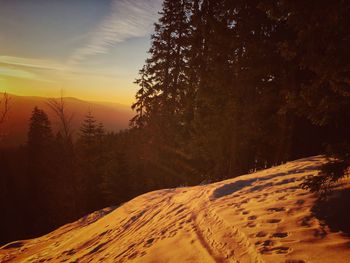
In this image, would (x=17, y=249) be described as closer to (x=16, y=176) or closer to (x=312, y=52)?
(x=312, y=52)

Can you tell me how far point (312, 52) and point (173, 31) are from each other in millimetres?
21405

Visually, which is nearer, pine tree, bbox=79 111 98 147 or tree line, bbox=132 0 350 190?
tree line, bbox=132 0 350 190

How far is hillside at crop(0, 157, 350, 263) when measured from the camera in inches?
179

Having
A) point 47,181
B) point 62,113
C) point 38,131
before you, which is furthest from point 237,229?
point 38,131

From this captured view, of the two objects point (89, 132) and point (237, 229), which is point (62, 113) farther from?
point (237, 229)

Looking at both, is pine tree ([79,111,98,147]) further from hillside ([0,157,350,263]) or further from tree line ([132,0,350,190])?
hillside ([0,157,350,263])

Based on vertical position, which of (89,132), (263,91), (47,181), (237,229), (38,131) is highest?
(263,91)

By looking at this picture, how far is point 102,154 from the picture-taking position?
36875mm

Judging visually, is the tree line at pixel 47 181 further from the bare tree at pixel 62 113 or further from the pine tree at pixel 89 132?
the bare tree at pixel 62 113

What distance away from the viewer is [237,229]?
5.57 m

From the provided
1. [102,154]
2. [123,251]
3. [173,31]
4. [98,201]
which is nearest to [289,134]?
[123,251]

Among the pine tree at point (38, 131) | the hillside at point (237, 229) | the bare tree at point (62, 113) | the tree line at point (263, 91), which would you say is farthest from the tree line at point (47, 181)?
the hillside at point (237, 229)

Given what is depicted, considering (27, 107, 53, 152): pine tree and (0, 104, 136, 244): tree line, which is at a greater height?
(27, 107, 53, 152): pine tree

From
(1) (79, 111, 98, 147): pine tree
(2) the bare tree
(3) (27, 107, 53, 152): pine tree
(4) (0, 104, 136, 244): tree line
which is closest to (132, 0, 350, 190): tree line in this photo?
(2) the bare tree
